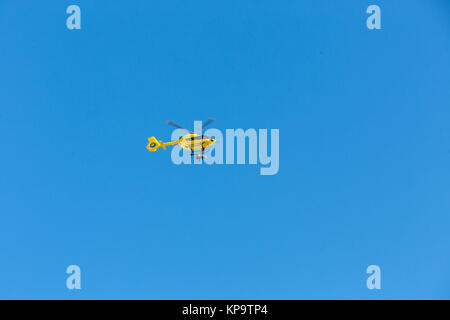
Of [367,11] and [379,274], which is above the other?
[367,11]

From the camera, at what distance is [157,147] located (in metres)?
19.2

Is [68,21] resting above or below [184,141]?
above
